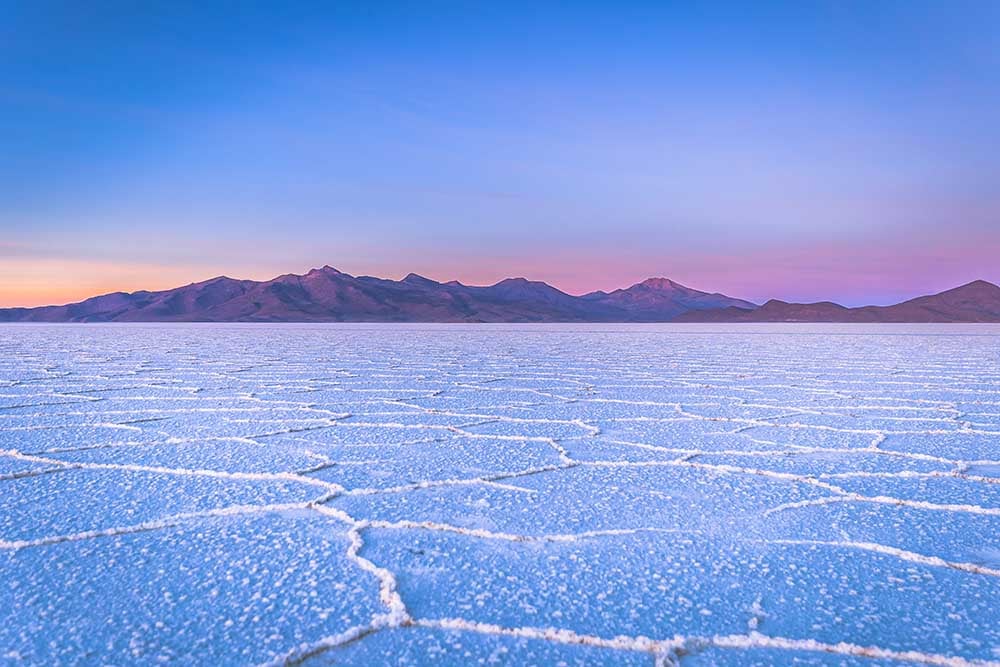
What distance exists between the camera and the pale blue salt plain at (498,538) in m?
1.15

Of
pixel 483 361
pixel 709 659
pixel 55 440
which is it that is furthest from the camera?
pixel 483 361

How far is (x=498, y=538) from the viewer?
166 centimetres

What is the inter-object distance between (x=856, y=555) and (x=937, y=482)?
2.98 feet

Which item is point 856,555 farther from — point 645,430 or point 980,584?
point 645,430

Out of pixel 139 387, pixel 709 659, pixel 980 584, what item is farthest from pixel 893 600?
pixel 139 387

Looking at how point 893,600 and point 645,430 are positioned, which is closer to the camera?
point 893,600

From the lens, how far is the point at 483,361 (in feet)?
27.3

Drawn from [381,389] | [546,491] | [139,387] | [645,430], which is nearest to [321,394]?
[381,389]

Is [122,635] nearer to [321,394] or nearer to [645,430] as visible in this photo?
[645,430]

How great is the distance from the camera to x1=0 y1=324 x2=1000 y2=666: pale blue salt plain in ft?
3.78

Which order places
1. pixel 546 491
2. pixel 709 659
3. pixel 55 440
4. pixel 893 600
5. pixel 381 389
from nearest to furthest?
pixel 709 659, pixel 893 600, pixel 546 491, pixel 55 440, pixel 381 389

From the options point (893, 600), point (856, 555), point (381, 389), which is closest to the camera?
point (893, 600)

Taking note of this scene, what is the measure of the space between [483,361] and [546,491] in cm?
625

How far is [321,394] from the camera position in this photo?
469 centimetres
